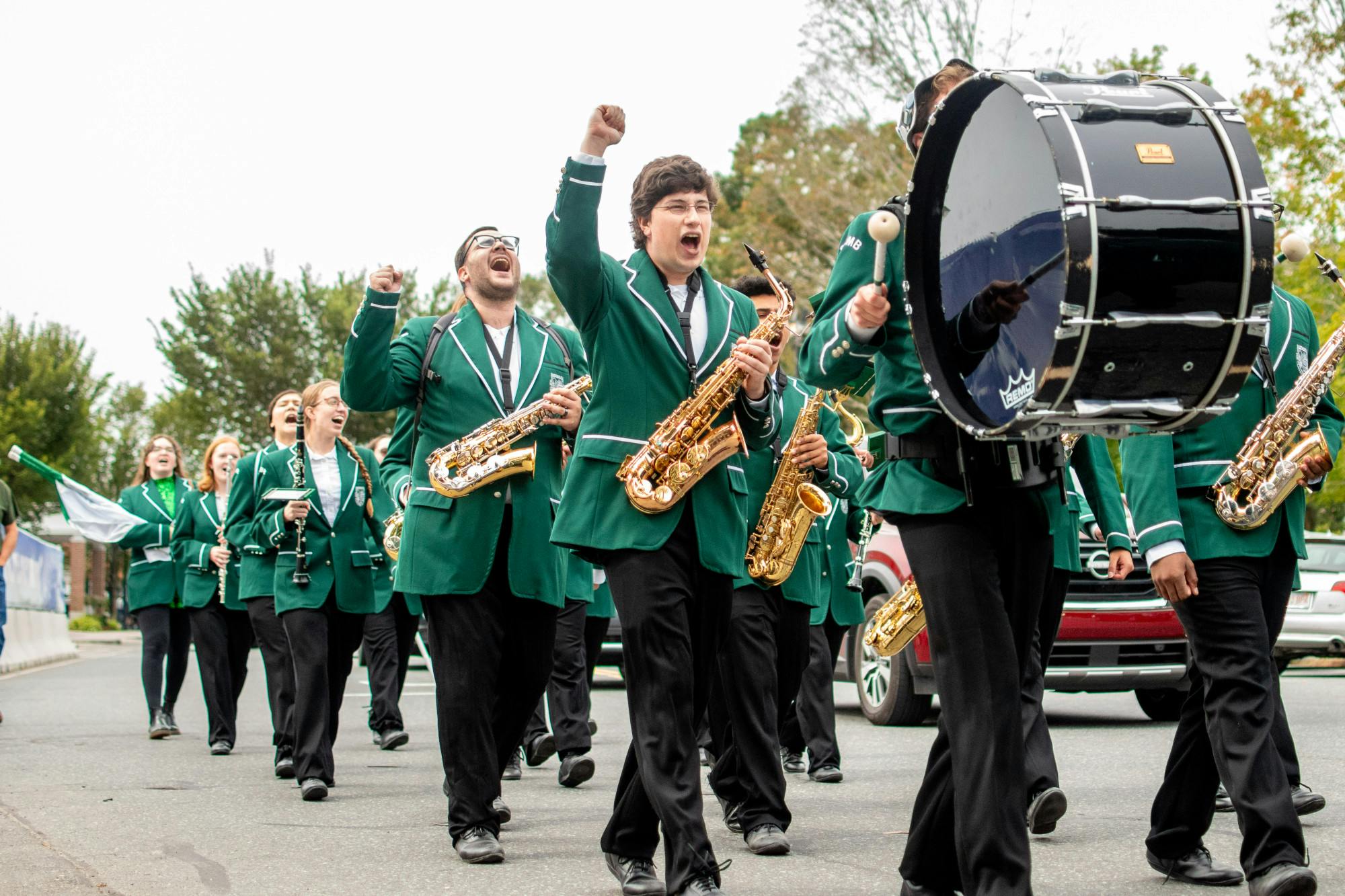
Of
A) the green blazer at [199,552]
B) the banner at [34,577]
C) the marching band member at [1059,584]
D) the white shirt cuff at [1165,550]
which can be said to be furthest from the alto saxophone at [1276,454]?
the banner at [34,577]

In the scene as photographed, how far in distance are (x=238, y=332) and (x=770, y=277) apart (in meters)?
44.8

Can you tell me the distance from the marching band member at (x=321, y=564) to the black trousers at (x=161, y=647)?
294 cm

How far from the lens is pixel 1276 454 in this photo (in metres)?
5.31

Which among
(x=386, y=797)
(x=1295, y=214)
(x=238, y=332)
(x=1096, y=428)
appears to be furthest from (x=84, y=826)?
(x=238, y=332)

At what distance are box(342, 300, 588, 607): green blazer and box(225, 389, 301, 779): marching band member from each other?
8.27 feet

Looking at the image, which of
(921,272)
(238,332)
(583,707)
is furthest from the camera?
(238,332)

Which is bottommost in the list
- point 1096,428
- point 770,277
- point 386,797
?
point 386,797

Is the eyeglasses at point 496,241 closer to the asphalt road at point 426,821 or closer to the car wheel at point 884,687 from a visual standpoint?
the asphalt road at point 426,821

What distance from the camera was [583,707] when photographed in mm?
8539

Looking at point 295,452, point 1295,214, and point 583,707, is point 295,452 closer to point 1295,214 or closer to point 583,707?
point 583,707

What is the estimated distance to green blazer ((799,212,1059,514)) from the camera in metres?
4.28

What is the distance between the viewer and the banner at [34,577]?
21109 mm

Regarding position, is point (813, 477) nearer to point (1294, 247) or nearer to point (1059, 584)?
point (1059, 584)

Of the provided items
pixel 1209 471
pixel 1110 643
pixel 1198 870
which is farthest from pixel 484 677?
pixel 1110 643
